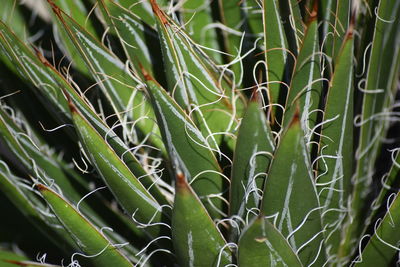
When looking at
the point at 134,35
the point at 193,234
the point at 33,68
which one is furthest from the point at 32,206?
the point at 193,234

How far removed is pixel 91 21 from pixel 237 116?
389 mm

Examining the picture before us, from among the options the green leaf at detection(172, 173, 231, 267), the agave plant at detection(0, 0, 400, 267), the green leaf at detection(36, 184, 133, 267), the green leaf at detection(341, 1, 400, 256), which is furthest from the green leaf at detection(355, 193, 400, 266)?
the green leaf at detection(36, 184, 133, 267)

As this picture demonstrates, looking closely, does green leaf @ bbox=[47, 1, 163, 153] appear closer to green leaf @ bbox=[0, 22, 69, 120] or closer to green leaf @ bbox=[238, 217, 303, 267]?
green leaf @ bbox=[0, 22, 69, 120]

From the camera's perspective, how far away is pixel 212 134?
2.98 feet

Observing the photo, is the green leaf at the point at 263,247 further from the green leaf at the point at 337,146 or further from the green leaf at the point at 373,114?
the green leaf at the point at 373,114

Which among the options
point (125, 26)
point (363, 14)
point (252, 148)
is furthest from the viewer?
point (363, 14)

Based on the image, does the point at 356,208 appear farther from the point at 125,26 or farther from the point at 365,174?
the point at 125,26

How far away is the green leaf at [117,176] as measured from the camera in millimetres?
814

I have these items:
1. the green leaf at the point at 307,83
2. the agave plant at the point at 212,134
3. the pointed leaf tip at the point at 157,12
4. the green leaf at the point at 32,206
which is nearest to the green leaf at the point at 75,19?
the agave plant at the point at 212,134

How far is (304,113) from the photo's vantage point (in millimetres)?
874

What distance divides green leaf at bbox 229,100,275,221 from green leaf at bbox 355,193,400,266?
0.20 m

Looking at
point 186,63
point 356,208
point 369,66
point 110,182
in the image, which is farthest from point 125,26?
point 356,208

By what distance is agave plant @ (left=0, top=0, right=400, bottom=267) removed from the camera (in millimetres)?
788

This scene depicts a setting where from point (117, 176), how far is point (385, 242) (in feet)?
1.38
